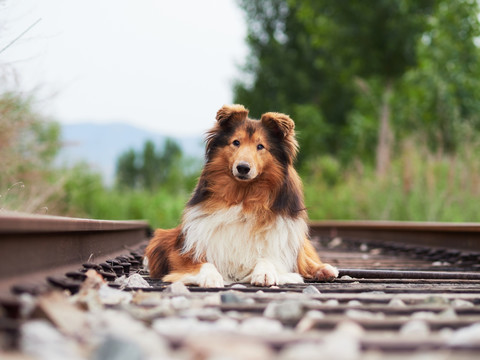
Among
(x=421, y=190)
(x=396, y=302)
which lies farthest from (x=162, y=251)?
(x=421, y=190)

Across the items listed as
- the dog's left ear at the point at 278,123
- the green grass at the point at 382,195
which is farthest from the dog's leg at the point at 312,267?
the green grass at the point at 382,195

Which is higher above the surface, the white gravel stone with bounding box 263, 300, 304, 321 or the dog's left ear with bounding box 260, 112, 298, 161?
the dog's left ear with bounding box 260, 112, 298, 161

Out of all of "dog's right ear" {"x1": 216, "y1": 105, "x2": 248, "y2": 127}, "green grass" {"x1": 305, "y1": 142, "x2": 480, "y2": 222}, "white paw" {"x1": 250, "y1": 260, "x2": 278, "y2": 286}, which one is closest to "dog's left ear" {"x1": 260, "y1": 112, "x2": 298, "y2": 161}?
"dog's right ear" {"x1": 216, "y1": 105, "x2": 248, "y2": 127}

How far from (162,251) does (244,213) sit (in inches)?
29.0

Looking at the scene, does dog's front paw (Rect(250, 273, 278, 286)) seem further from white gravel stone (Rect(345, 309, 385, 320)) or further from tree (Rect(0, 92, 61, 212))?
tree (Rect(0, 92, 61, 212))

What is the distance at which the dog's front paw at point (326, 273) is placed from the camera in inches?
165

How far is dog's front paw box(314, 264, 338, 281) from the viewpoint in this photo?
13.8 ft

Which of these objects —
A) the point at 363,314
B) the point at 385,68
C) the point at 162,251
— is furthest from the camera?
the point at 385,68

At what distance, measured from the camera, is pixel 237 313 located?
2.53 m

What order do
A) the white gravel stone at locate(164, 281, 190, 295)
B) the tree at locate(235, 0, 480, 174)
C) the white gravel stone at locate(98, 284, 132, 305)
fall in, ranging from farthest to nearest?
the tree at locate(235, 0, 480, 174) → the white gravel stone at locate(164, 281, 190, 295) → the white gravel stone at locate(98, 284, 132, 305)

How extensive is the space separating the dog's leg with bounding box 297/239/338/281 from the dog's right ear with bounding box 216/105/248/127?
116 centimetres

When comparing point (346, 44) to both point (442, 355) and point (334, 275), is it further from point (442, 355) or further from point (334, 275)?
point (442, 355)

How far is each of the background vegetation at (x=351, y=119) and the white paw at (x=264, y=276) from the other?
0.75 m

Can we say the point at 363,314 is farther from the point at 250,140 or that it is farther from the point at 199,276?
the point at 250,140
